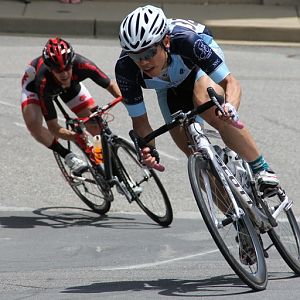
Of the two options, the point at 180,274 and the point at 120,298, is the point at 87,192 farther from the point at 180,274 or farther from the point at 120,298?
the point at 120,298

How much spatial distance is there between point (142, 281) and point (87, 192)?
2676 mm

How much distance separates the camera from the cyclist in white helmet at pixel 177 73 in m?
6.37

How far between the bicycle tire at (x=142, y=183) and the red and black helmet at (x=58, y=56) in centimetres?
79

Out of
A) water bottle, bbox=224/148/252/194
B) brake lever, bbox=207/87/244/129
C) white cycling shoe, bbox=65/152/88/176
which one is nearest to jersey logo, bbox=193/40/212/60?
brake lever, bbox=207/87/244/129

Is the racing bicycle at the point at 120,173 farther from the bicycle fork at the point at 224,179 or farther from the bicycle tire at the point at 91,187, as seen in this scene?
the bicycle fork at the point at 224,179

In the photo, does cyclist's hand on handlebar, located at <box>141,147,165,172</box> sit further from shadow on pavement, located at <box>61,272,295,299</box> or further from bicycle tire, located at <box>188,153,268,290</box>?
shadow on pavement, located at <box>61,272,295,299</box>

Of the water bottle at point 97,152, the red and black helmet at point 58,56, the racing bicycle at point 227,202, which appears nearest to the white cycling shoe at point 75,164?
the water bottle at point 97,152

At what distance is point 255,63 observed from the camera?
1505 centimetres

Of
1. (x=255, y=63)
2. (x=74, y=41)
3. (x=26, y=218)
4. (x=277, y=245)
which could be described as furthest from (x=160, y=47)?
(x=74, y=41)

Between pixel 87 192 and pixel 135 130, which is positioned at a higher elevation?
pixel 135 130

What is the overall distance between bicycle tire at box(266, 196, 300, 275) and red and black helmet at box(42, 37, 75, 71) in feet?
8.01

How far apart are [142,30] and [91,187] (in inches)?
126

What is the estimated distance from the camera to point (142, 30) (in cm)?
632

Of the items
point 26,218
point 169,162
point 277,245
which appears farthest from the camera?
point 169,162
